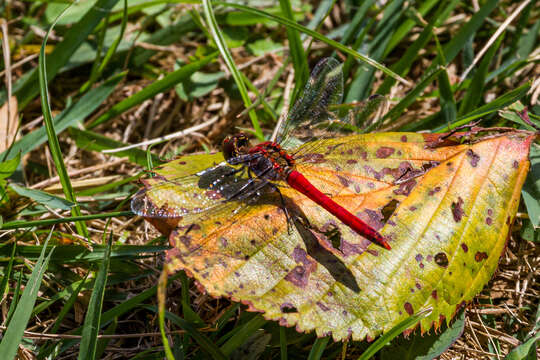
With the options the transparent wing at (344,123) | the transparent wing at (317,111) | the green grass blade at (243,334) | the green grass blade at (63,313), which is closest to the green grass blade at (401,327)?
the green grass blade at (243,334)

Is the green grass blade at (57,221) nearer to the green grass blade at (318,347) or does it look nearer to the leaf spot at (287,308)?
the leaf spot at (287,308)

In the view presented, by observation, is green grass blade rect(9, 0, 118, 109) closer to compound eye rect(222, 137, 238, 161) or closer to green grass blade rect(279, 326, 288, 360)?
compound eye rect(222, 137, 238, 161)

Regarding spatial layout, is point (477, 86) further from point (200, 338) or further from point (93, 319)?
point (93, 319)

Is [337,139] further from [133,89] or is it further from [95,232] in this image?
[133,89]

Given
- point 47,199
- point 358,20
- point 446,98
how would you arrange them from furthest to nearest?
1. point 358,20
2. point 446,98
3. point 47,199

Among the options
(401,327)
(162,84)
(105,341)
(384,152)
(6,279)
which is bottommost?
(105,341)

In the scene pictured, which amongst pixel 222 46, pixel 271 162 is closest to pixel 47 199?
pixel 271 162

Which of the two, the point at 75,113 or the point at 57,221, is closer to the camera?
the point at 57,221
